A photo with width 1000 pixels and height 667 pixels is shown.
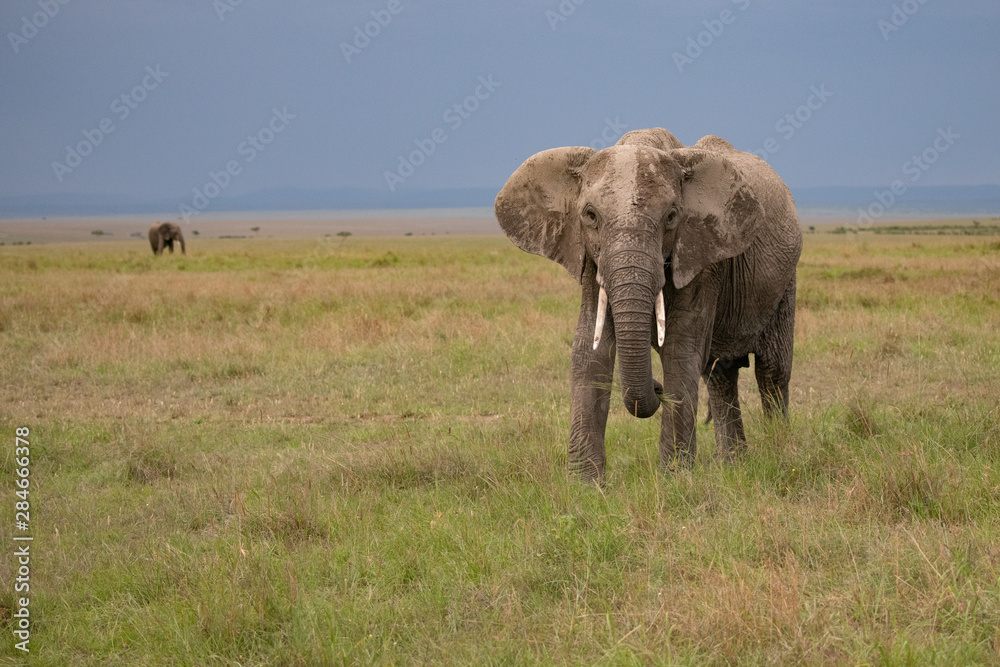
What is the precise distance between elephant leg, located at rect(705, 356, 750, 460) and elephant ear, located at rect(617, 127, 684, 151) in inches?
71.0

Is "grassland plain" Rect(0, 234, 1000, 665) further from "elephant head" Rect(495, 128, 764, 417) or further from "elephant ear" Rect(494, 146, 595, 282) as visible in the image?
"elephant ear" Rect(494, 146, 595, 282)

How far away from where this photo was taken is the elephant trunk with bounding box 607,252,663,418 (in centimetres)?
491

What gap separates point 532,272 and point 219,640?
19.8m

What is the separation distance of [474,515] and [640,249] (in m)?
1.70

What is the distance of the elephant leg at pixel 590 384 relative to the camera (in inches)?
214

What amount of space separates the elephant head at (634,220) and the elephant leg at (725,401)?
139cm

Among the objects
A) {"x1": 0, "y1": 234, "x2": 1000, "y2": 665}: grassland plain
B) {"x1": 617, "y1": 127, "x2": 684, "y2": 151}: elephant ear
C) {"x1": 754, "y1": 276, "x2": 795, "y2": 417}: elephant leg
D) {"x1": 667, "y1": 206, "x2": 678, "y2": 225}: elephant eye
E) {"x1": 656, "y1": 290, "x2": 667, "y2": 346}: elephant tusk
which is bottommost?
{"x1": 0, "y1": 234, "x2": 1000, "y2": 665}: grassland plain

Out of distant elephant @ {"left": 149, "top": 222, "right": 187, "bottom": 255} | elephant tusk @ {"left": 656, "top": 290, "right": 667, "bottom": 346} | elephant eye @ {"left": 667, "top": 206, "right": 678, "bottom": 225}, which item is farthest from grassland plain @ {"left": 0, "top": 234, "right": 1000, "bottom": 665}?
distant elephant @ {"left": 149, "top": 222, "right": 187, "bottom": 255}

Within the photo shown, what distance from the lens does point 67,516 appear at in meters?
5.59

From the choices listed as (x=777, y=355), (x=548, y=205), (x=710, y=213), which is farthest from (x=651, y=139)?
(x=777, y=355)

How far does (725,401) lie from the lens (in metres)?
7.21

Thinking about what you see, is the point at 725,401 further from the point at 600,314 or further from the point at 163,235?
the point at 163,235

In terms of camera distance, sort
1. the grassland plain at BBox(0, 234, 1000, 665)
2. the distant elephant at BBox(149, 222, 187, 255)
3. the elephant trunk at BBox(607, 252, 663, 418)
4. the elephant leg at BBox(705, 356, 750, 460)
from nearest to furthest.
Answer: the grassland plain at BBox(0, 234, 1000, 665) < the elephant trunk at BBox(607, 252, 663, 418) < the elephant leg at BBox(705, 356, 750, 460) < the distant elephant at BBox(149, 222, 187, 255)

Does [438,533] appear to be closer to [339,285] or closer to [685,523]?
[685,523]
